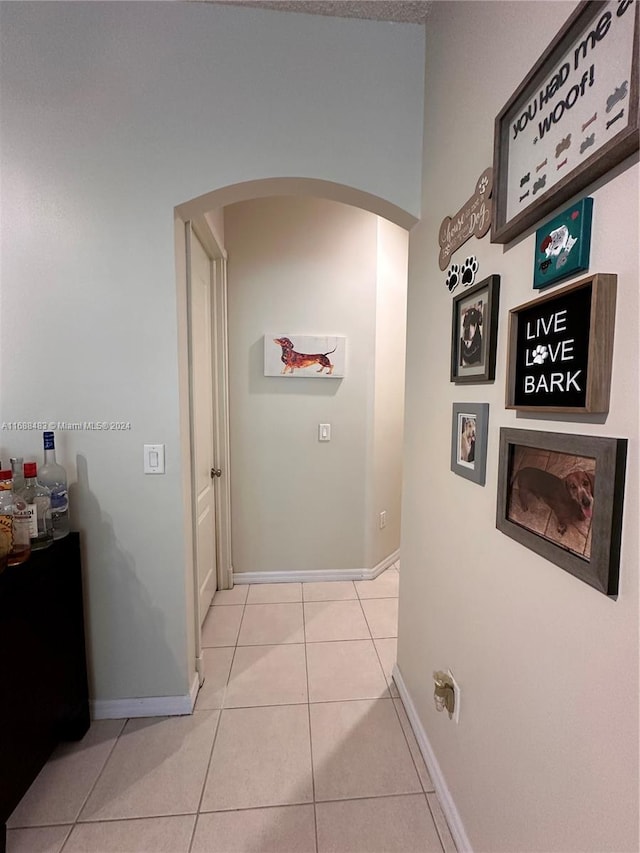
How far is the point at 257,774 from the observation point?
1.31 m

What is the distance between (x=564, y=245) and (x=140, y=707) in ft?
7.08

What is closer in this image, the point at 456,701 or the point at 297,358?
the point at 456,701

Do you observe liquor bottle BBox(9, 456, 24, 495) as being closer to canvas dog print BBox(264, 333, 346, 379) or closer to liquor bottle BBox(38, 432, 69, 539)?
liquor bottle BBox(38, 432, 69, 539)

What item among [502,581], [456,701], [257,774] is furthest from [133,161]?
[257,774]

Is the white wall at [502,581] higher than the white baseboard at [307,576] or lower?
higher

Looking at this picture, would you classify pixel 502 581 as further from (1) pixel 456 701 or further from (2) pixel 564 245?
(2) pixel 564 245

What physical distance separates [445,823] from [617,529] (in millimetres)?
1251

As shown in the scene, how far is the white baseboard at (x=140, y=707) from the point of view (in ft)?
5.03

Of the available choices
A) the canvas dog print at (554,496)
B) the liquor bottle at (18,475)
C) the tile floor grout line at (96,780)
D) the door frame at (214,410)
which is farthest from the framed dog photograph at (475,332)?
the tile floor grout line at (96,780)

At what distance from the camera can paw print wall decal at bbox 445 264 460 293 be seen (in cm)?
115

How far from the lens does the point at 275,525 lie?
260cm

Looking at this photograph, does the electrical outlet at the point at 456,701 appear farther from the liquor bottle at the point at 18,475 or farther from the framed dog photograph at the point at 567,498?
the liquor bottle at the point at 18,475

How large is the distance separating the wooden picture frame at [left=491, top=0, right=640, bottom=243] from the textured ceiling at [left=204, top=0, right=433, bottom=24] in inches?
36.0

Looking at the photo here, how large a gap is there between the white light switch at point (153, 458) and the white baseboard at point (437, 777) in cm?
144
